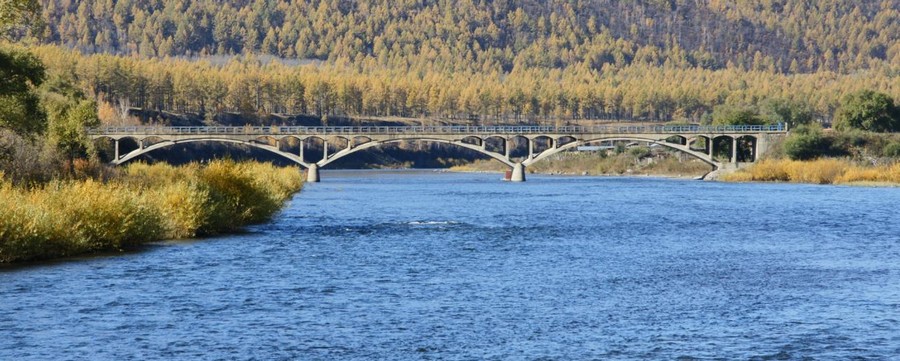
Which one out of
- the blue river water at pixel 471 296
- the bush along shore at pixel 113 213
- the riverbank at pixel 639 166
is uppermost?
the bush along shore at pixel 113 213

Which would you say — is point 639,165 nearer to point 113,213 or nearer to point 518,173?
point 518,173

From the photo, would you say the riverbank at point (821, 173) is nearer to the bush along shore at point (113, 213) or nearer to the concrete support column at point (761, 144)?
the concrete support column at point (761, 144)

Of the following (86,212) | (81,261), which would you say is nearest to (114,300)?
(81,261)

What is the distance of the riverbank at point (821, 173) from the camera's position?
12138 cm

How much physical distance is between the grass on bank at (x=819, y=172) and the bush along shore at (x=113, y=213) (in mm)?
78418

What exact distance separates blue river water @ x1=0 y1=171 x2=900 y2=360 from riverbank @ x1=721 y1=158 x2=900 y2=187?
64109 millimetres

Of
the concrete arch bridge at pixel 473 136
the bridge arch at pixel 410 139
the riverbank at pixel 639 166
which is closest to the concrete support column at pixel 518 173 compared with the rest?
the concrete arch bridge at pixel 473 136

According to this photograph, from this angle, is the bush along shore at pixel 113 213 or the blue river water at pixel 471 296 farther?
the bush along shore at pixel 113 213

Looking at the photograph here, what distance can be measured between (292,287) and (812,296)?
1414 centimetres

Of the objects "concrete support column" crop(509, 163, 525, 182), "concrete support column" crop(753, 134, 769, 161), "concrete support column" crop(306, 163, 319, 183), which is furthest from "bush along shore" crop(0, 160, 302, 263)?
"concrete support column" crop(753, 134, 769, 161)

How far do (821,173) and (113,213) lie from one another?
98.5 m

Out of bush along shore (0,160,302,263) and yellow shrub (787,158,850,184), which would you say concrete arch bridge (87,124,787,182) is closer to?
yellow shrub (787,158,850,184)

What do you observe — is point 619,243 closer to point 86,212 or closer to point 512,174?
point 86,212

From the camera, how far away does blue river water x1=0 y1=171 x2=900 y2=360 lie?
2645 cm
